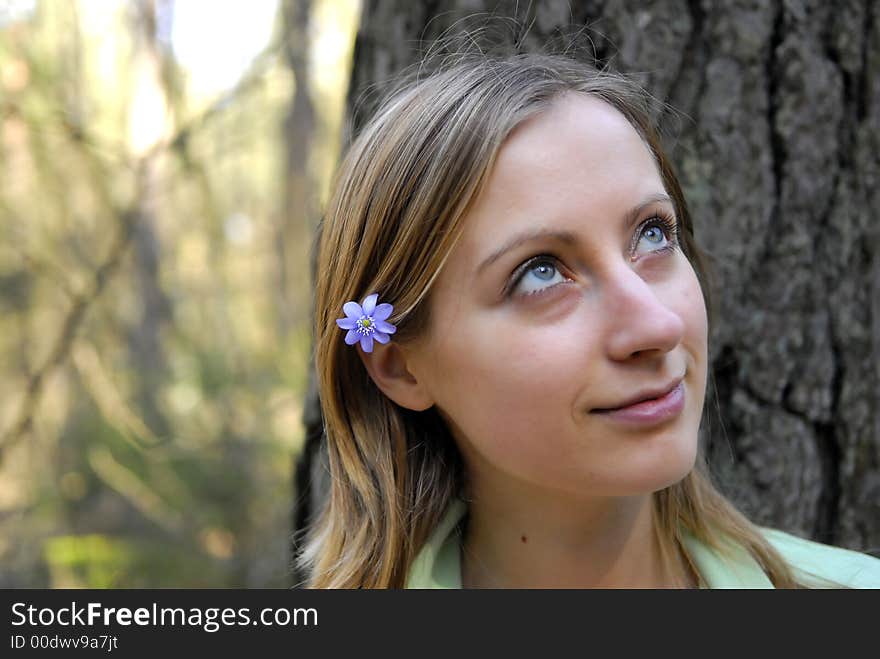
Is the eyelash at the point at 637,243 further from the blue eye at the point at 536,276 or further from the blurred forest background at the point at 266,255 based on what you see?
the blurred forest background at the point at 266,255

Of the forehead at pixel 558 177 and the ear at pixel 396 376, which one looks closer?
the forehead at pixel 558 177

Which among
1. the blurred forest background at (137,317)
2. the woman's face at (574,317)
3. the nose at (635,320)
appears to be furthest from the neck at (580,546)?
the blurred forest background at (137,317)

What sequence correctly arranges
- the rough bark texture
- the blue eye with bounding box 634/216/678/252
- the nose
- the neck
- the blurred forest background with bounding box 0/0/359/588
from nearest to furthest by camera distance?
the nose, the blue eye with bounding box 634/216/678/252, the neck, the rough bark texture, the blurred forest background with bounding box 0/0/359/588

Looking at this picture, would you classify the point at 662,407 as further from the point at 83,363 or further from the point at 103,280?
the point at 83,363

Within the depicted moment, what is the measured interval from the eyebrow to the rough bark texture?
667mm

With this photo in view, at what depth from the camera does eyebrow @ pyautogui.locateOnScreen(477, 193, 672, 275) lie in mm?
1545

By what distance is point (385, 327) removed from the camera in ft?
5.60

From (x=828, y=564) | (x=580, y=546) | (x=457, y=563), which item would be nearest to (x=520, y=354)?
(x=580, y=546)

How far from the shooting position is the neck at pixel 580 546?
1.79m

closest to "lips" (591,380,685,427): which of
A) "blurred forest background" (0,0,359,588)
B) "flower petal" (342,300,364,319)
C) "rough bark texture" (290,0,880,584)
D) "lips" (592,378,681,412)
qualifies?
"lips" (592,378,681,412)

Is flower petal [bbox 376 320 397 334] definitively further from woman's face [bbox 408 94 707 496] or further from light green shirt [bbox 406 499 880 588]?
light green shirt [bbox 406 499 880 588]

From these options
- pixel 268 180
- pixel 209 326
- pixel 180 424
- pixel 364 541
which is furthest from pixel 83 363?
pixel 268 180

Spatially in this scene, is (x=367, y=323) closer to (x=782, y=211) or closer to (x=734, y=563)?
(x=734, y=563)

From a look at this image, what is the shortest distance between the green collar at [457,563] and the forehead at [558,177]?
0.69 m
